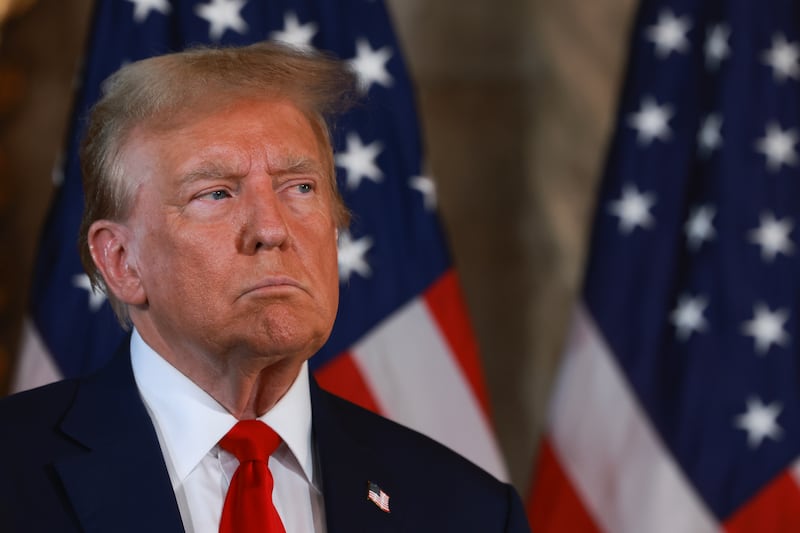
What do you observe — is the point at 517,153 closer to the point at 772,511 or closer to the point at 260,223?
the point at 772,511

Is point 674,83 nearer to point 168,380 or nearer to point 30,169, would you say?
point 30,169

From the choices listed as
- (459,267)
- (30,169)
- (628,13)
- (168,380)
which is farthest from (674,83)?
(168,380)

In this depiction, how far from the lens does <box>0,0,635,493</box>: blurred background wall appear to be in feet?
16.6

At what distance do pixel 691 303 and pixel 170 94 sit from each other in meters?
2.42

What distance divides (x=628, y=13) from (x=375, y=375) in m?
2.11

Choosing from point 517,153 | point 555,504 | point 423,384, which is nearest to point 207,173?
point 423,384

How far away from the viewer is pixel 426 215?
3871mm

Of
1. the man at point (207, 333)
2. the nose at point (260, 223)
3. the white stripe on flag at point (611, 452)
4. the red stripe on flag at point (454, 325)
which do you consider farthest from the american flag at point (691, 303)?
the nose at point (260, 223)

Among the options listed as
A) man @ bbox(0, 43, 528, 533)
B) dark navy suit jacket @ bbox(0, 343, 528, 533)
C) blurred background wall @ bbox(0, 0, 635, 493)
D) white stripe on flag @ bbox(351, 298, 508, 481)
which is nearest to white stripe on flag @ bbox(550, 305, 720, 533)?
white stripe on flag @ bbox(351, 298, 508, 481)

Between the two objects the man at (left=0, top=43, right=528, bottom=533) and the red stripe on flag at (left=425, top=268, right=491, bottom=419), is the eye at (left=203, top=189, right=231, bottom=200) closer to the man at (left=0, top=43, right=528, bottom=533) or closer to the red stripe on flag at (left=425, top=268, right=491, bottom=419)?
the man at (left=0, top=43, right=528, bottom=533)

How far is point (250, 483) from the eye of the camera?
6.91 ft

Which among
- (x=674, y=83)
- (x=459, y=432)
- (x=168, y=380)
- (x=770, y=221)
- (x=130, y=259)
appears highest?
(x=674, y=83)

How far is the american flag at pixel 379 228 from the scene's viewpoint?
12.1ft

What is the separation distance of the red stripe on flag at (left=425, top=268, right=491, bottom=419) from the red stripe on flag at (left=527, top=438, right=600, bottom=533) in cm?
38
